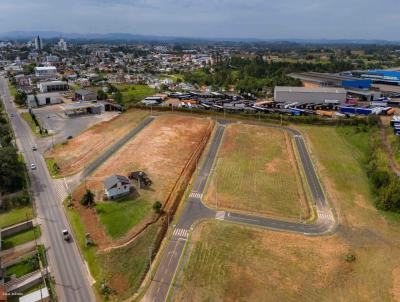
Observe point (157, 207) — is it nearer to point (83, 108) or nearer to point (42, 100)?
point (83, 108)

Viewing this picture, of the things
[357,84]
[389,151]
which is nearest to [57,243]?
[389,151]

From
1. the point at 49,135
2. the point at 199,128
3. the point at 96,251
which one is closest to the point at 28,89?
the point at 49,135

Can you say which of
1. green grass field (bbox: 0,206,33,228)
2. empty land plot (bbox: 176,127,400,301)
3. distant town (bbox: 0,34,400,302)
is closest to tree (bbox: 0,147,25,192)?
distant town (bbox: 0,34,400,302)

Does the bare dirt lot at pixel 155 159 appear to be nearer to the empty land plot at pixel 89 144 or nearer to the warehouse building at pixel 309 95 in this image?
the empty land plot at pixel 89 144

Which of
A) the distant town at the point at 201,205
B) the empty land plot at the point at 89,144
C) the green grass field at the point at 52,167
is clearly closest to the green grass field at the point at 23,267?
the distant town at the point at 201,205

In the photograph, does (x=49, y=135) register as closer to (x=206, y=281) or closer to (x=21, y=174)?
(x=21, y=174)
